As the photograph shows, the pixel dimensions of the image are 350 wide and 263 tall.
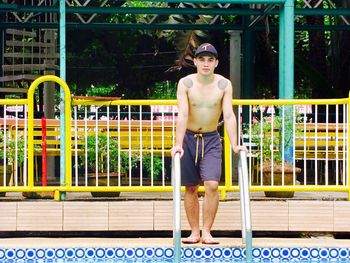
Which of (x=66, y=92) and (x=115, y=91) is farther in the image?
(x=115, y=91)

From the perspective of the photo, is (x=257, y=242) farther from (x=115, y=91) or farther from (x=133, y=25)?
(x=115, y=91)

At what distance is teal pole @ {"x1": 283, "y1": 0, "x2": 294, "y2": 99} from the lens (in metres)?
8.42

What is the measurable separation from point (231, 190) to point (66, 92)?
6.15 feet

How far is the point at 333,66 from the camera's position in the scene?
1542 centimetres

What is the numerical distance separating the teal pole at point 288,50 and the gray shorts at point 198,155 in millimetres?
2271

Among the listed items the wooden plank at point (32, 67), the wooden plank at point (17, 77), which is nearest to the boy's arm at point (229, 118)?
the wooden plank at point (17, 77)

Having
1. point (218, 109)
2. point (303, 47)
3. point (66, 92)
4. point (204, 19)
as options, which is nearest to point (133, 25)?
point (204, 19)

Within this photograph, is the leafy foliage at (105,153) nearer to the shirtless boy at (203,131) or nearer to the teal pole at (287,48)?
the shirtless boy at (203,131)

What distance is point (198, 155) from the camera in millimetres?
6387

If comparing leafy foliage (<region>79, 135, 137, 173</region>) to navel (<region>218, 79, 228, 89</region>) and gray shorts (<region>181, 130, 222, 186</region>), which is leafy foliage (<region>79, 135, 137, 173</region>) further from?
navel (<region>218, 79, 228, 89</region>)

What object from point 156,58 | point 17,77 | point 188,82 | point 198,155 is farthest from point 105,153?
point 156,58

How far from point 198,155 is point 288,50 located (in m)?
2.60

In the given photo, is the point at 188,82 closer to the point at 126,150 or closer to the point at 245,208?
the point at 245,208

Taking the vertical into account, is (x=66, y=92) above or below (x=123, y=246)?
above
